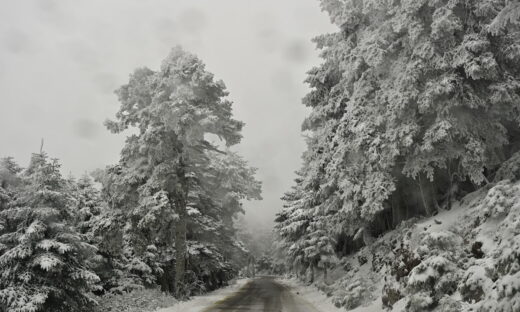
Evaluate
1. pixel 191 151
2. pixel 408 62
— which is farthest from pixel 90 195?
pixel 408 62

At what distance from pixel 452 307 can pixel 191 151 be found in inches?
603

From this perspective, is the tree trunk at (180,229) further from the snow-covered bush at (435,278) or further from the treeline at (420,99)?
the snow-covered bush at (435,278)

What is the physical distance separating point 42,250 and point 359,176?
11628 millimetres

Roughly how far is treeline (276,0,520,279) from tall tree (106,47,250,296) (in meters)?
6.06

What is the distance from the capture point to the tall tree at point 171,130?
1859cm

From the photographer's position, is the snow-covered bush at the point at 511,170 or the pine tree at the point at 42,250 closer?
the pine tree at the point at 42,250

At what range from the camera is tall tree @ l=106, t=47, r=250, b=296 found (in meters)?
18.6

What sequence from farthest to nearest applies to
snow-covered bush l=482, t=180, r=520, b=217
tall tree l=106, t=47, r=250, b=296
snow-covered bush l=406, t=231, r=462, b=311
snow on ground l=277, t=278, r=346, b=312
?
tall tree l=106, t=47, r=250, b=296, snow on ground l=277, t=278, r=346, b=312, snow-covered bush l=482, t=180, r=520, b=217, snow-covered bush l=406, t=231, r=462, b=311

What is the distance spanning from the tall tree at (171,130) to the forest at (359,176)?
0.08m

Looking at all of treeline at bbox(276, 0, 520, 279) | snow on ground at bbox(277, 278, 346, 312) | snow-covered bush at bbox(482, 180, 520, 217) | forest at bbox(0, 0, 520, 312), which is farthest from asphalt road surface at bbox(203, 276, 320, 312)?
snow-covered bush at bbox(482, 180, 520, 217)

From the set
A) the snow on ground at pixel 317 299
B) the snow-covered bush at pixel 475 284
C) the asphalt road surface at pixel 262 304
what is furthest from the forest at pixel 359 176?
the asphalt road surface at pixel 262 304

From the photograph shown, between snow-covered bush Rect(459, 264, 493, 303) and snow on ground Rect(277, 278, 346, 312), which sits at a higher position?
snow-covered bush Rect(459, 264, 493, 303)

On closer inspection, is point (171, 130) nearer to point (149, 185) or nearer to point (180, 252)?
point (149, 185)

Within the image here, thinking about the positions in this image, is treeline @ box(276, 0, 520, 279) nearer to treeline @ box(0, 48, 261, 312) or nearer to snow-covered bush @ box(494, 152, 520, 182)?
snow-covered bush @ box(494, 152, 520, 182)
